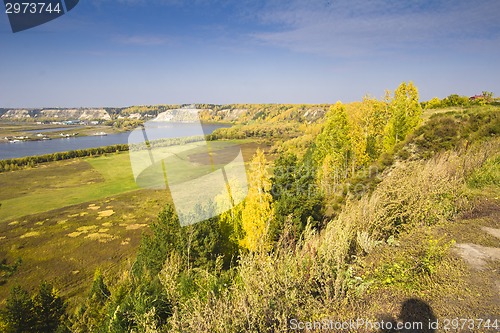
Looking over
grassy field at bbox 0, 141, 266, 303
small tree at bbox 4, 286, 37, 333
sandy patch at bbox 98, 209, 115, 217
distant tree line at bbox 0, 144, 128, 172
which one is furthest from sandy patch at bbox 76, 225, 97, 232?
distant tree line at bbox 0, 144, 128, 172

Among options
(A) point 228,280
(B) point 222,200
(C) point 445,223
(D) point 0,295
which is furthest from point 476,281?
(D) point 0,295

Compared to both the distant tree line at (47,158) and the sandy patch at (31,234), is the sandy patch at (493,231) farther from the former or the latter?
the distant tree line at (47,158)

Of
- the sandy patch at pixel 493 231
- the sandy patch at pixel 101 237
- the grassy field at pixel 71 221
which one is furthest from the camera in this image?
the sandy patch at pixel 101 237

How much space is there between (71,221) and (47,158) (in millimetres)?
69318

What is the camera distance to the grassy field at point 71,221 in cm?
2855

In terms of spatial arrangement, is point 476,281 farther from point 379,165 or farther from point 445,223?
point 379,165

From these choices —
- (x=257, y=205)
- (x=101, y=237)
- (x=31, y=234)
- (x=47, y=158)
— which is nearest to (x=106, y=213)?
(x=31, y=234)

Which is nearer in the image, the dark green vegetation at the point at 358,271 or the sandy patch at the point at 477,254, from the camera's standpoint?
the dark green vegetation at the point at 358,271

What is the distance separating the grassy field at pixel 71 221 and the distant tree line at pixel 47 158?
7.34 m

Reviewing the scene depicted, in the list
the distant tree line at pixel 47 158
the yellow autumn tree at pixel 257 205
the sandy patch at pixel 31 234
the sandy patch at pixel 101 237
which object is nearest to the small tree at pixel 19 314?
the yellow autumn tree at pixel 257 205

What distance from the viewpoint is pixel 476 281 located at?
3.66 meters

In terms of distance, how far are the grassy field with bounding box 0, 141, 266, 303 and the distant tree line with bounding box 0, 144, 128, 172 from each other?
7344 mm

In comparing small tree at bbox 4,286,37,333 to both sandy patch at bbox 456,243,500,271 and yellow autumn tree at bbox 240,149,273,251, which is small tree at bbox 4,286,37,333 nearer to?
yellow autumn tree at bbox 240,149,273,251

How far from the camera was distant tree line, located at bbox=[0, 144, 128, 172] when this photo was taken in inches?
3329
